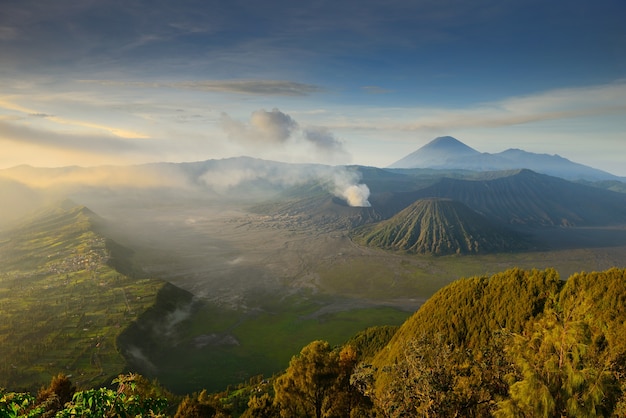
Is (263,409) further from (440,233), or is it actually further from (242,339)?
(440,233)

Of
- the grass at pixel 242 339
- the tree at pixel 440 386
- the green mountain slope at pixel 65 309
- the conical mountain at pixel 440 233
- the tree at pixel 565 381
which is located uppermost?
the tree at pixel 565 381

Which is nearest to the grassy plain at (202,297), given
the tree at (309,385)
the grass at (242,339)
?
the grass at (242,339)

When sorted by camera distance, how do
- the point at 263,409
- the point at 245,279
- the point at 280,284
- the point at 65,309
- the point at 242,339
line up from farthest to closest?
the point at 245,279
the point at 280,284
the point at 65,309
the point at 242,339
the point at 263,409

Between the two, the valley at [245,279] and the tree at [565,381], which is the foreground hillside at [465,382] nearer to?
the tree at [565,381]

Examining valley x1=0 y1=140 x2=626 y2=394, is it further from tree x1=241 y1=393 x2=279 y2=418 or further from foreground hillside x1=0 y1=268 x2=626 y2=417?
tree x1=241 y1=393 x2=279 y2=418

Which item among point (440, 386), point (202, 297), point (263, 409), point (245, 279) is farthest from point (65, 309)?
point (440, 386)

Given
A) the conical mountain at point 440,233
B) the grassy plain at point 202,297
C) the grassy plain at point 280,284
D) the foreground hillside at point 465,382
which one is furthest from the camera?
the conical mountain at point 440,233

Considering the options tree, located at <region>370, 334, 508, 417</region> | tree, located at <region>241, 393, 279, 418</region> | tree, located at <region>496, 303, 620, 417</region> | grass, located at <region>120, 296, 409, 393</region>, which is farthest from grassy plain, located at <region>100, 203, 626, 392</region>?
tree, located at <region>496, 303, 620, 417</region>
